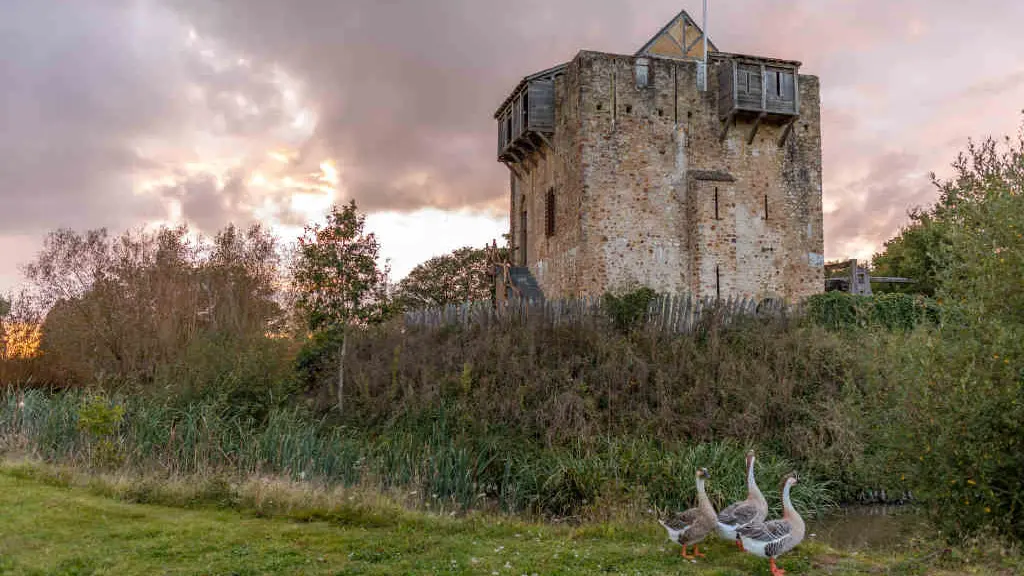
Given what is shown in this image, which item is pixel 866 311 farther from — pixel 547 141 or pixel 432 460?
pixel 432 460

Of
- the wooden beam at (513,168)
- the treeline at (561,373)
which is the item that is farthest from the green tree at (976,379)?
the wooden beam at (513,168)

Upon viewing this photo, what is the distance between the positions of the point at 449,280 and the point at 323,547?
2827 cm

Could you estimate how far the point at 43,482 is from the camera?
10656 millimetres

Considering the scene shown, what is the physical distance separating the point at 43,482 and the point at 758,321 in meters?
15.5

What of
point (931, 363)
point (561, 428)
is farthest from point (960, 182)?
point (561, 428)

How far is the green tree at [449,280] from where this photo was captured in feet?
117

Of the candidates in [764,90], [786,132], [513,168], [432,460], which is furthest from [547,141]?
[432,460]

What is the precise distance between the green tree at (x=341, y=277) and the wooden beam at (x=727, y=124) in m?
12.9

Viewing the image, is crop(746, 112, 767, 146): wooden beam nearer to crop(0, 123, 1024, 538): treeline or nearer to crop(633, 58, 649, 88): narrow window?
crop(633, 58, 649, 88): narrow window

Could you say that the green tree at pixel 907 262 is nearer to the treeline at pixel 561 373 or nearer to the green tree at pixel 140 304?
the treeline at pixel 561 373

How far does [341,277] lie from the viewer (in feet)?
55.3

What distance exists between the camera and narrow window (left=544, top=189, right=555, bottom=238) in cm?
2648

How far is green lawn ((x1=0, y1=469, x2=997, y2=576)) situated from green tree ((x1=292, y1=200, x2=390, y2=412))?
7.51 metres

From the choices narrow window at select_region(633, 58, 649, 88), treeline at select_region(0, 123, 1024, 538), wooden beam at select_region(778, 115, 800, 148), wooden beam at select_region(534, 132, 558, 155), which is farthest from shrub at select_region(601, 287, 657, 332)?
wooden beam at select_region(778, 115, 800, 148)
